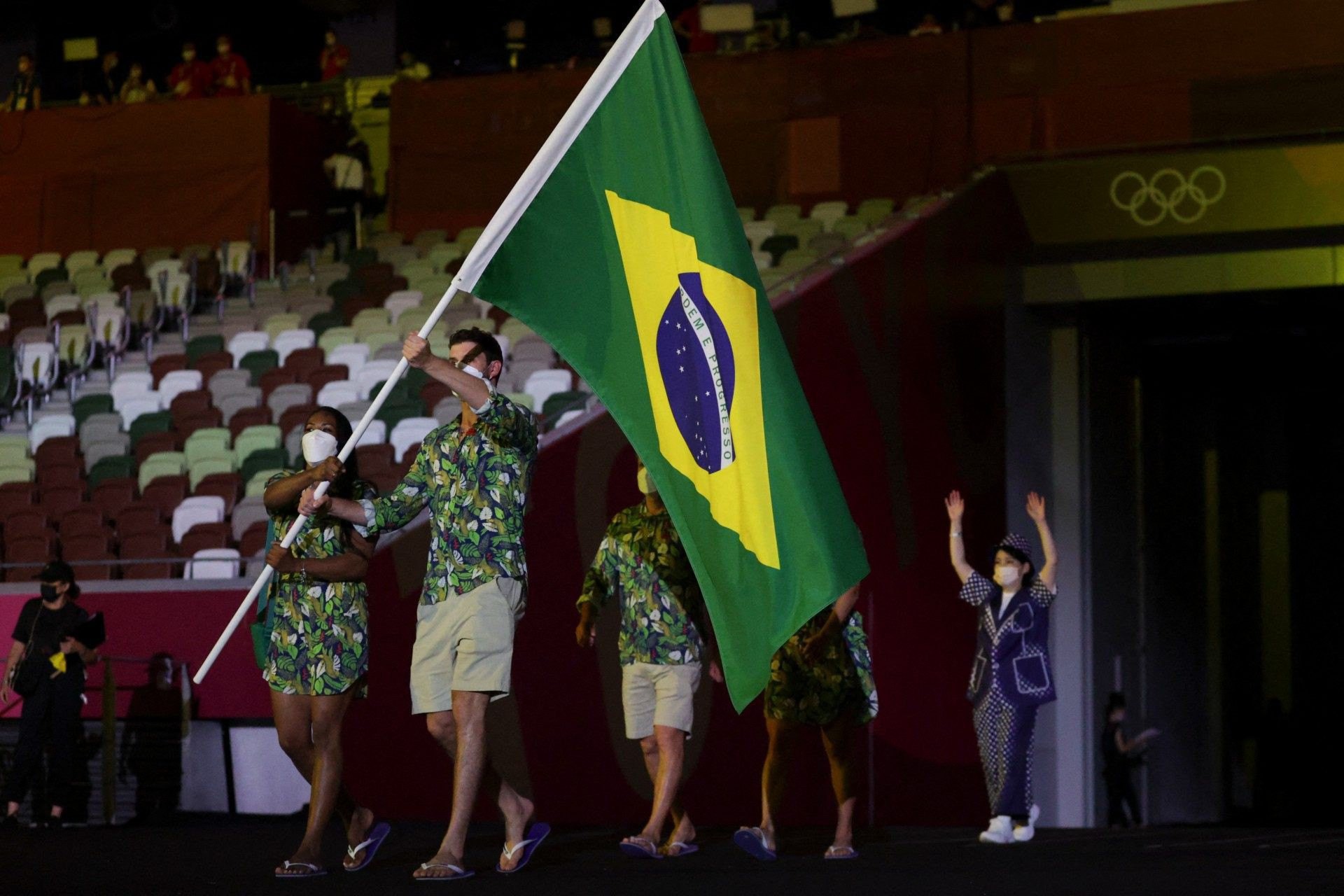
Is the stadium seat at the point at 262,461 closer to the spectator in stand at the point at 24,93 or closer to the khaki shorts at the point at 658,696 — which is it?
the khaki shorts at the point at 658,696

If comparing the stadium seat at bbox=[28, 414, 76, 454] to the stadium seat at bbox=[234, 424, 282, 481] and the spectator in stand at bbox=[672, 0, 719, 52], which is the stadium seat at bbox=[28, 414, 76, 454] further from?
the spectator in stand at bbox=[672, 0, 719, 52]

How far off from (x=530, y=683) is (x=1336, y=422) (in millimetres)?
15028

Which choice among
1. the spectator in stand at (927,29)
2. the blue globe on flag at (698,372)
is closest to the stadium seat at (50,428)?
the spectator in stand at (927,29)

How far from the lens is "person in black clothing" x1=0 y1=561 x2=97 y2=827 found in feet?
30.0

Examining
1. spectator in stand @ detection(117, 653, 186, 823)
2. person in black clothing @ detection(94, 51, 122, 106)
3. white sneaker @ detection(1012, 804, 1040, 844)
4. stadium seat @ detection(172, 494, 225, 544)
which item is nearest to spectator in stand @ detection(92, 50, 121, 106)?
person in black clothing @ detection(94, 51, 122, 106)

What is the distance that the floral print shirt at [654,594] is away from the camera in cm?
670

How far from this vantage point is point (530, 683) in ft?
29.4

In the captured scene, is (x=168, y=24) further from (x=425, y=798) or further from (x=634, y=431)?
(x=634, y=431)

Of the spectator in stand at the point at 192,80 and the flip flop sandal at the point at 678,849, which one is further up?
the spectator in stand at the point at 192,80

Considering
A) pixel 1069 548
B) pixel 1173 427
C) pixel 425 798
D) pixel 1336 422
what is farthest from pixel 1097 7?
pixel 425 798

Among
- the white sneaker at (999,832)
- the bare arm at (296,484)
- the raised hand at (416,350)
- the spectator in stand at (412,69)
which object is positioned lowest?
the white sneaker at (999,832)

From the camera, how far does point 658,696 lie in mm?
6668

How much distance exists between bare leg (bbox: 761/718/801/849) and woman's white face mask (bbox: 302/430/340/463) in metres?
2.05

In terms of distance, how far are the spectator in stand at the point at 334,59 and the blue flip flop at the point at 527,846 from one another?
1357 centimetres
